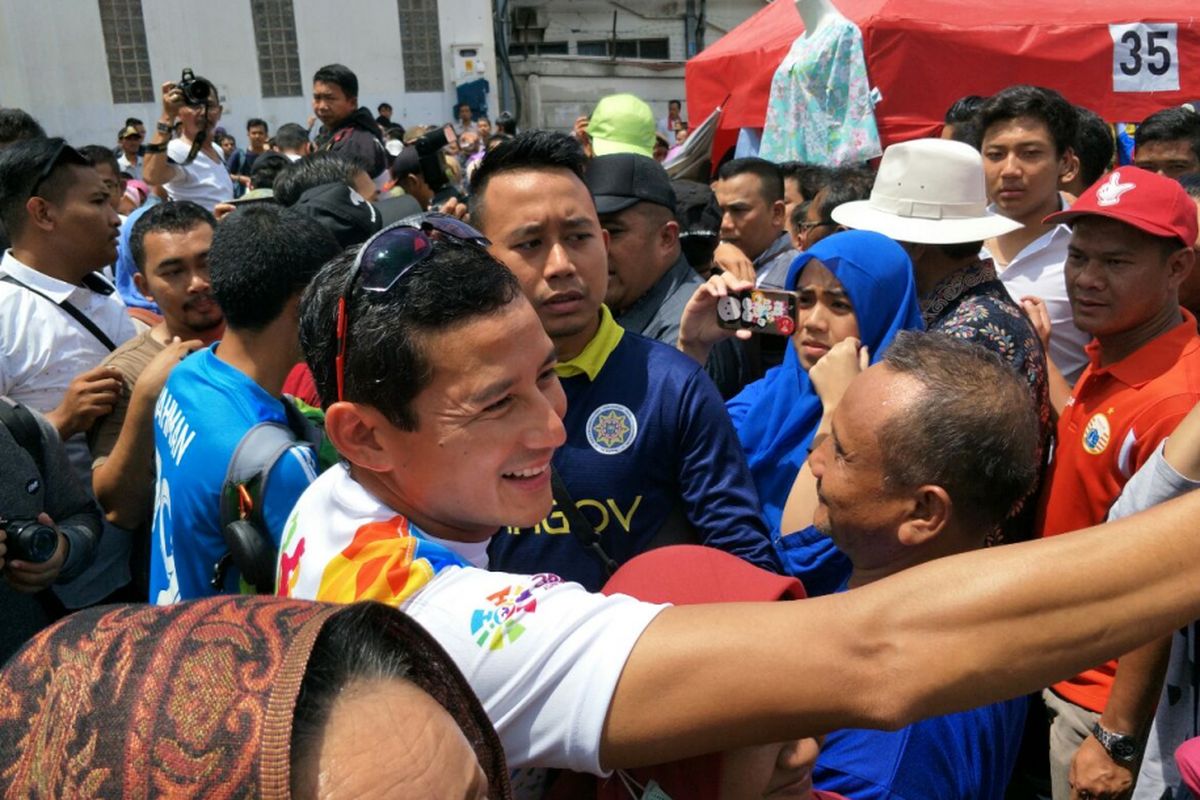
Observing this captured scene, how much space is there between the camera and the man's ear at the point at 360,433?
1317mm

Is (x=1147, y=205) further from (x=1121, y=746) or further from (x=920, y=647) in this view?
(x=920, y=647)

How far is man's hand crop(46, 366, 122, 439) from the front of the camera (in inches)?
113

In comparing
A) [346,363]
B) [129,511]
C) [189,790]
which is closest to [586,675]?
[189,790]

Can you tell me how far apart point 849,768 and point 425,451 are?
2.60 feet

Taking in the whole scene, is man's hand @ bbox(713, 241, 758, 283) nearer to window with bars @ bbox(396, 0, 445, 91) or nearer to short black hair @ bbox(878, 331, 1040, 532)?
short black hair @ bbox(878, 331, 1040, 532)

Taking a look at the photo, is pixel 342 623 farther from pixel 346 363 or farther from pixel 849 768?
pixel 849 768

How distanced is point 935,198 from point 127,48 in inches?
986

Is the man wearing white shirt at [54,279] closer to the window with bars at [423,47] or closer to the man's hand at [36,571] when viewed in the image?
the man's hand at [36,571]

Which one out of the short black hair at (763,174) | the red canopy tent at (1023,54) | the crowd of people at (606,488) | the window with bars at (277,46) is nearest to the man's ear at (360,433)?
the crowd of people at (606,488)

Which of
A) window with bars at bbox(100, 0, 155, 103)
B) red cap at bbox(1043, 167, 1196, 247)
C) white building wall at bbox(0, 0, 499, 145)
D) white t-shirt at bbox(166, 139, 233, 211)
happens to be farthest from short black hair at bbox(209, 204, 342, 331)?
window with bars at bbox(100, 0, 155, 103)

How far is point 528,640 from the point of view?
103cm

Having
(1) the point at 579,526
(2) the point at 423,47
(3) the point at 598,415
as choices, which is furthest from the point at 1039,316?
(2) the point at 423,47

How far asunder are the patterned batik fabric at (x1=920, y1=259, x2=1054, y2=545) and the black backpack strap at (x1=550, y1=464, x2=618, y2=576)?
37.5 inches

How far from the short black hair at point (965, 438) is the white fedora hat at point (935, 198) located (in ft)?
4.15
